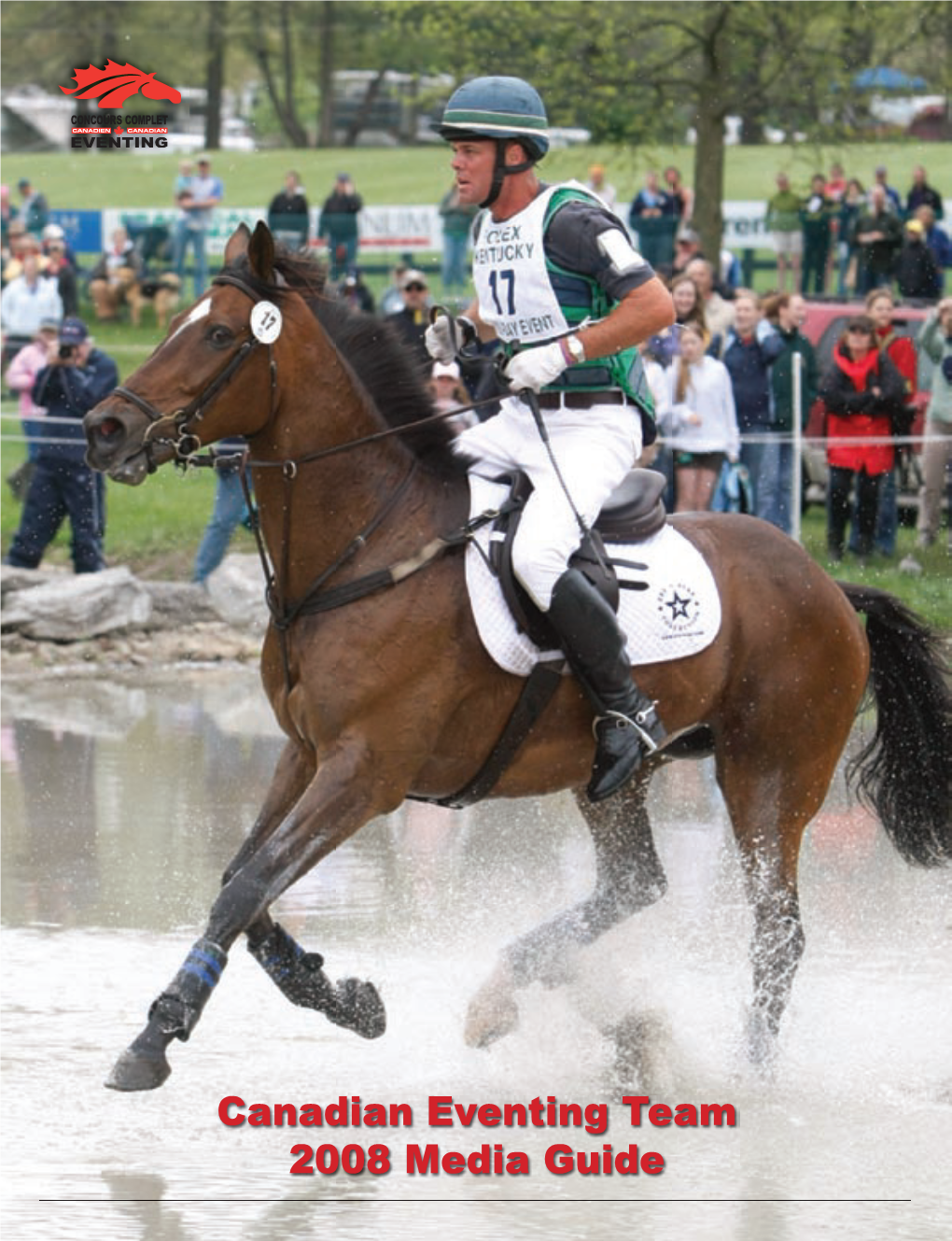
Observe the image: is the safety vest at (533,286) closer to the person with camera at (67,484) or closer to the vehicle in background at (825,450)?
the person with camera at (67,484)

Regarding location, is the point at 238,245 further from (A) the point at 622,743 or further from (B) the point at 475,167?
(A) the point at 622,743

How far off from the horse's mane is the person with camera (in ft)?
29.6

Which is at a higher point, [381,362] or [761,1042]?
[381,362]

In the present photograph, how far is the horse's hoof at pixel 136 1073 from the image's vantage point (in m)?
6.23

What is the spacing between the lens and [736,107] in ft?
87.9

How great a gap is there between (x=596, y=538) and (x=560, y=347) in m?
0.64

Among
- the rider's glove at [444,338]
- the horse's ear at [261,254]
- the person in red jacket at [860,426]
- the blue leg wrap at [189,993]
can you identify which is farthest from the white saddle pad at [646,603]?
the person in red jacket at [860,426]

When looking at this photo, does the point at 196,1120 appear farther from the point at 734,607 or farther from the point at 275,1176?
the point at 734,607

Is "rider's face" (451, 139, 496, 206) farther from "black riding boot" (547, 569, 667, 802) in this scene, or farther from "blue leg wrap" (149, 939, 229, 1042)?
"blue leg wrap" (149, 939, 229, 1042)

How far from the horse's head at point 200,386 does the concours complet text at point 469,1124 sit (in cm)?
187

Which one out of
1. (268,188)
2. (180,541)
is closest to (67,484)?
(180,541)

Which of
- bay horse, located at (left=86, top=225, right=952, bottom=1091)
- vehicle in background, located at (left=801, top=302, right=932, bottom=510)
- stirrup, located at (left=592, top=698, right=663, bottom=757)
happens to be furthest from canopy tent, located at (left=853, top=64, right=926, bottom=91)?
stirrup, located at (left=592, top=698, right=663, bottom=757)

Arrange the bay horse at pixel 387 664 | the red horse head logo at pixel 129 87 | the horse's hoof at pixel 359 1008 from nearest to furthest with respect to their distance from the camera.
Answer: the bay horse at pixel 387 664 → the horse's hoof at pixel 359 1008 → the red horse head logo at pixel 129 87

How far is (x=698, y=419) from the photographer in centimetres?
1535
